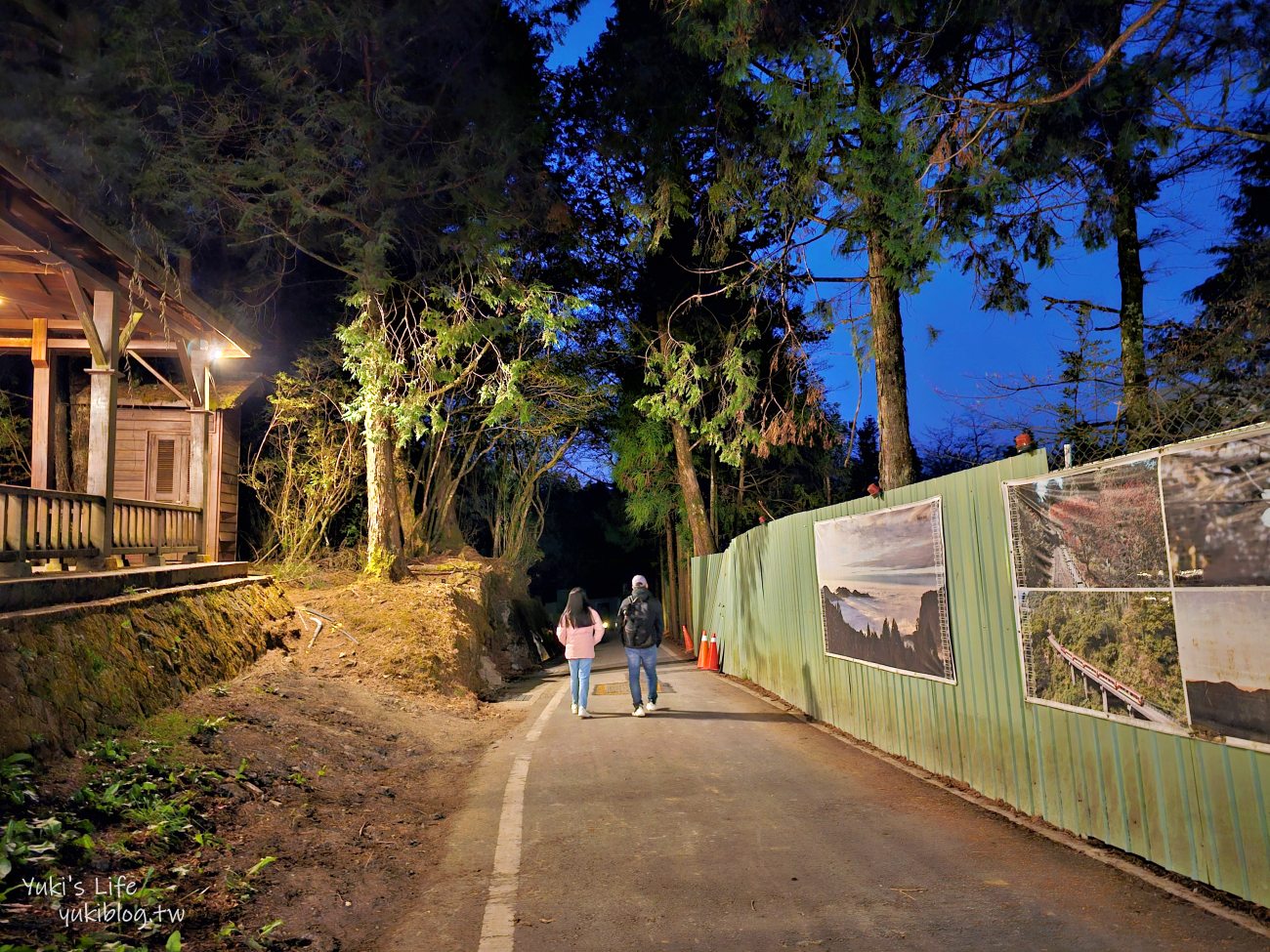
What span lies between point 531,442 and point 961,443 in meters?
14.3

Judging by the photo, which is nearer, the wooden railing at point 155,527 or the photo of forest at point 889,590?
the photo of forest at point 889,590

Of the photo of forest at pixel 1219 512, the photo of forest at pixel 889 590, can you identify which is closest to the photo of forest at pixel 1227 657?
the photo of forest at pixel 1219 512

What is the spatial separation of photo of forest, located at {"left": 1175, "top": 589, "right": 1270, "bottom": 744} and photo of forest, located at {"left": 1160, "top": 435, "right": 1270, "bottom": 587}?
10 centimetres

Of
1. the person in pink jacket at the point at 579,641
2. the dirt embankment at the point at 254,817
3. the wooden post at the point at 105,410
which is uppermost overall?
the wooden post at the point at 105,410

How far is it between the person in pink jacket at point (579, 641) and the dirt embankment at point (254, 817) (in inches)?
43.2

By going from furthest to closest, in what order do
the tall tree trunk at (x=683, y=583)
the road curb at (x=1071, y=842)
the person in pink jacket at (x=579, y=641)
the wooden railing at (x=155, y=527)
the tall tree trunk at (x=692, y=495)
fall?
the tall tree trunk at (x=683, y=583), the tall tree trunk at (x=692, y=495), the person in pink jacket at (x=579, y=641), the wooden railing at (x=155, y=527), the road curb at (x=1071, y=842)

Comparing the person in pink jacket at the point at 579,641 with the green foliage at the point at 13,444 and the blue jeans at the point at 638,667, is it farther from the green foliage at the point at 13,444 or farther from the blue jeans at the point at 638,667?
the green foliage at the point at 13,444

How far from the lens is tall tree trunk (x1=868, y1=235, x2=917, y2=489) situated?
434 inches

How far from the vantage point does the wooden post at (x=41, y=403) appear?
37.7ft

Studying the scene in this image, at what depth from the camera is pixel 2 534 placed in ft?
24.1

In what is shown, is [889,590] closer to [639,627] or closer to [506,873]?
[639,627]

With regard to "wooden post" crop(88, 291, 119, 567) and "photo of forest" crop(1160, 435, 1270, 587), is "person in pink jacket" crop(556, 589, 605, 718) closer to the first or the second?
"wooden post" crop(88, 291, 119, 567)

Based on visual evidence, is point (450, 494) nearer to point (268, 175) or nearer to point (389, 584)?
point (389, 584)

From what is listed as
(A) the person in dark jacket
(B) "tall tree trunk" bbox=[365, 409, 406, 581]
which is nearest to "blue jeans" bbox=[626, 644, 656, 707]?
(A) the person in dark jacket
